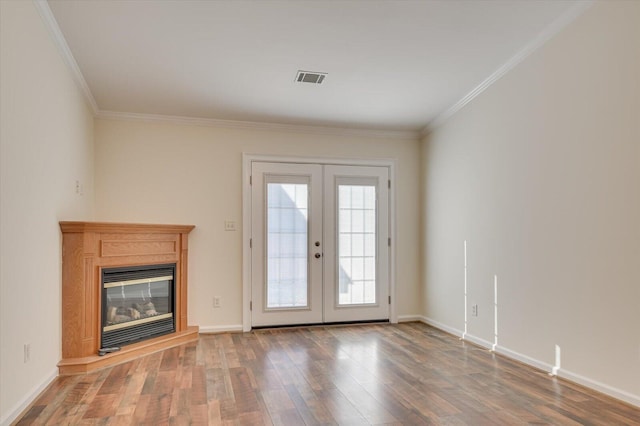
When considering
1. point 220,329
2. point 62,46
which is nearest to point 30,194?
point 62,46

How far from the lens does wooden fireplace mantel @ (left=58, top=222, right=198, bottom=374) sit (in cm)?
355

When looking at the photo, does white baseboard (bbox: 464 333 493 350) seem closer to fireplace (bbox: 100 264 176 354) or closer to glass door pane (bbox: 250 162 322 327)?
glass door pane (bbox: 250 162 322 327)

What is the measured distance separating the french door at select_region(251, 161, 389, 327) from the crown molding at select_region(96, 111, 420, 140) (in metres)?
0.42

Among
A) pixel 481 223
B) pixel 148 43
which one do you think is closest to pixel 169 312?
pixel 148 43

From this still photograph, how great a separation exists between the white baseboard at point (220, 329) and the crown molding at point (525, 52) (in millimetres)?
3312

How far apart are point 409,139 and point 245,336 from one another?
3.13m

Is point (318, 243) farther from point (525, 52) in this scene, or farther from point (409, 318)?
point (525, 52)

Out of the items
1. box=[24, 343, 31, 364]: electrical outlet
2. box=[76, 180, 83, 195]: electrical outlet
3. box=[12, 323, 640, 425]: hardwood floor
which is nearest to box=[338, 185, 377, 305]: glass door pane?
box=[12, 323, 640, 425]: hardwood floor

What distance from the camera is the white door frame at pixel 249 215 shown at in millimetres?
5121

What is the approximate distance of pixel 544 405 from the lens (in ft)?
9.14

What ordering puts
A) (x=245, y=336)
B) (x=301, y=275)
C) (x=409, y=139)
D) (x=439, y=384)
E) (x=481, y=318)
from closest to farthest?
(x=439, y=384) < (x=481, y=318) < (x=245, y=336) < (x=301, y=275) < (x=409, y=139)

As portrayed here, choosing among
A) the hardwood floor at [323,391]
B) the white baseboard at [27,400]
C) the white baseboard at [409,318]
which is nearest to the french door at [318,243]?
Result: the white baseboard at [409,318]

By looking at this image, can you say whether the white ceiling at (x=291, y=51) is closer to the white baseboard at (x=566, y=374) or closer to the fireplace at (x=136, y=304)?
the fireplace at (x=136, y=304)

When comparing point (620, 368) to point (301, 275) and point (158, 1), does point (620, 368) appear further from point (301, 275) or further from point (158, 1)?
point (158, 1)
